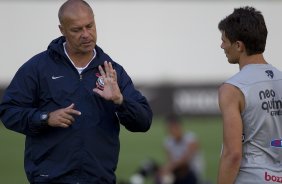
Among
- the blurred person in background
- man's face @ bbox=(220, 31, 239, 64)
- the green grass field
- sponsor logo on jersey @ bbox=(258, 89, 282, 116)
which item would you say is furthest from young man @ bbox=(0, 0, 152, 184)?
the green grass field

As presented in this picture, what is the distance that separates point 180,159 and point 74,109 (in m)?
8.28

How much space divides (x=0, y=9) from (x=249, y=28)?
20.2 metres

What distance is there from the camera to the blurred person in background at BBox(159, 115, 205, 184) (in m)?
14.1

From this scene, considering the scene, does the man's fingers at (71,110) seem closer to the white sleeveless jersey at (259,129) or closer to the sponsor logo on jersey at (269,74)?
the white sleeveless jersey at (259,129)

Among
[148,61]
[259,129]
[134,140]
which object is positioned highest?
[259,129]

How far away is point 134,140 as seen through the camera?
2466 centimetres

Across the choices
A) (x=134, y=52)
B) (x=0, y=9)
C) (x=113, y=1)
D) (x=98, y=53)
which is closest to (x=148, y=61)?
(x=134, y=52)

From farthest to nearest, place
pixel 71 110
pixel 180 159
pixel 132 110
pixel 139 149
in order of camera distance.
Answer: pixel 139 149, pixel 180 159, pixel 132 110, pixel 71 110

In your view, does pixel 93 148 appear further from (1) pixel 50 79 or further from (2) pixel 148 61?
(2) pixel 148 61

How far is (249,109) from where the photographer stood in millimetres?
5629

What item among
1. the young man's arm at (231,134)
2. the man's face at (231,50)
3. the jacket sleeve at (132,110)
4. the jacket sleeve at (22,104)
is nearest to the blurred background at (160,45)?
the jacket sleeve at (132,110)

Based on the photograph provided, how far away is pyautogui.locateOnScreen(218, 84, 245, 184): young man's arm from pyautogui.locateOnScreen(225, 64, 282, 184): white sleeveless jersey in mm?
76

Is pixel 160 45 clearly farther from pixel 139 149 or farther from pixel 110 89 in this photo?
pixel 110 89

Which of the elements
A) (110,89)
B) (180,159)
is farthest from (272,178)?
(180,159)
